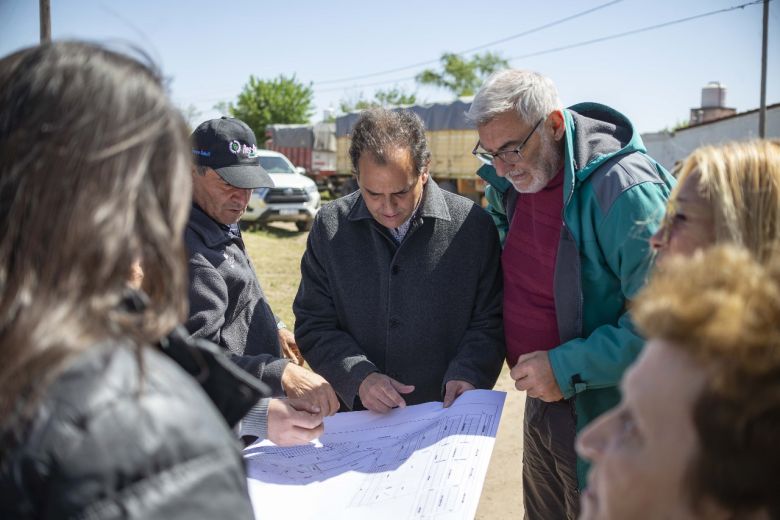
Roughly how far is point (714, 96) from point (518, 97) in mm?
32773

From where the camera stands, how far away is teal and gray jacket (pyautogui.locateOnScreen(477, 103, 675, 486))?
6.95ft

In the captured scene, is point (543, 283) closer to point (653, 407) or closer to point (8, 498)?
point (653, 407)

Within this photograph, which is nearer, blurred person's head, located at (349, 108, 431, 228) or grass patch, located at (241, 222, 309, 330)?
blurred person's head, located at (349, 108, 431, 228)

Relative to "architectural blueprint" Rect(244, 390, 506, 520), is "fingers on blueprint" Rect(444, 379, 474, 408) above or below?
above

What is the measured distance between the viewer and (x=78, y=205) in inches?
32.8

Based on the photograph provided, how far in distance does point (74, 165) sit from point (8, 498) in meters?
0.41

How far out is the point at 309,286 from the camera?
2729mm

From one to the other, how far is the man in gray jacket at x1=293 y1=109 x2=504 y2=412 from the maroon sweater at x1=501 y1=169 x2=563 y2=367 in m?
0.09

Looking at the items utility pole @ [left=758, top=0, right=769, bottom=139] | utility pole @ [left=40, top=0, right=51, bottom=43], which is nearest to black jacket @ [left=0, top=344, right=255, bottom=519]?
utility pole @ [left=40, top=0, right=51, bottom=43]

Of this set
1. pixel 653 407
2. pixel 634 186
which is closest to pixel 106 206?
pixel 653 407

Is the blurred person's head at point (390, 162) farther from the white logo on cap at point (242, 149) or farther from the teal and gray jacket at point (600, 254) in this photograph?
the teal and gray jacket at point (600, 254)

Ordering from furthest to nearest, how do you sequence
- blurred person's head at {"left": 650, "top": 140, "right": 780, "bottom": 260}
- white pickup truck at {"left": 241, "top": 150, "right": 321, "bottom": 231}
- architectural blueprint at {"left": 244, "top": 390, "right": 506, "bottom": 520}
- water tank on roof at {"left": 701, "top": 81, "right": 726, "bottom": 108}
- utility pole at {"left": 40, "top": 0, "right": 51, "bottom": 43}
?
water tank on roof at {"left": 701, "top": 81, "right": 726, "bottom": 108} → white pickup truck at {"left": 241, "top": 150, "right": 321, "bottom": 231} → utility pole at {"left": 40, "top": 0, "right": 51, "bottom": 43} → architectural blueprint at {"left": 244, "top": 390, "right": 506, "bottom": 520} → blurred person's head at {"left": 650, "top": 140, "right": 780, "bottom": 260}

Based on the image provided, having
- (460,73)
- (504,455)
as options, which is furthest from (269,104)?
(504,455)

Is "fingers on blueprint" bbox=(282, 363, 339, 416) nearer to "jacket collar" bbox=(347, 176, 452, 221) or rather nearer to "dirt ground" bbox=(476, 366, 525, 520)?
"jacket collar" bbox=(347, 176, 452, 221)
